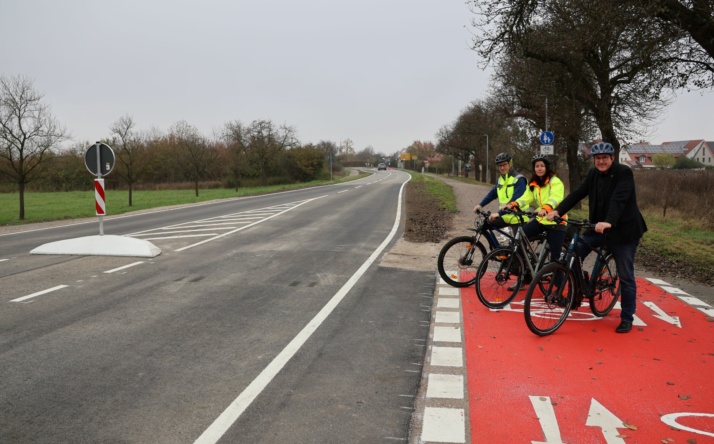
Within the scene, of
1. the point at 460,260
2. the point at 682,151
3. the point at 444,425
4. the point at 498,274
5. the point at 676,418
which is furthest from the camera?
the point at 682,151

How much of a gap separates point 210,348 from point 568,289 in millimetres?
3842

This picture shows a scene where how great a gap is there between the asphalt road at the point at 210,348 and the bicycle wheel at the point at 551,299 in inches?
45.8

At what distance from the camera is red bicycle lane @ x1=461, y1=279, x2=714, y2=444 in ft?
11.1

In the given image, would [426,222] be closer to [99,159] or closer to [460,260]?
[460,260]

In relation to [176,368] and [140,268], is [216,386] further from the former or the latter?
[140,268]

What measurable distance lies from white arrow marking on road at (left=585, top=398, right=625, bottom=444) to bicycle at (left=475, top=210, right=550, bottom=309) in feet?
8.82

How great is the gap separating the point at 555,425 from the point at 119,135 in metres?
30.3

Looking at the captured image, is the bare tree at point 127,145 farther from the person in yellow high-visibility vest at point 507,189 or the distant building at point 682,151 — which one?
the distant building at point 682,151

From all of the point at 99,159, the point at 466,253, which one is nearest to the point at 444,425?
the point at 466,253

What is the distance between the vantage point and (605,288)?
604cm

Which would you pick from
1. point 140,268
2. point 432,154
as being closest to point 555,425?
point 140,268

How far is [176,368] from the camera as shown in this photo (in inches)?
172

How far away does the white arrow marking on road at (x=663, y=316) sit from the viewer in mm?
5852

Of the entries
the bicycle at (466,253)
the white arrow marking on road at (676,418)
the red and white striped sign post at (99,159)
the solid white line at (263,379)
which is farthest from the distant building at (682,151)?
the white arrow marking on road at (676,418)
